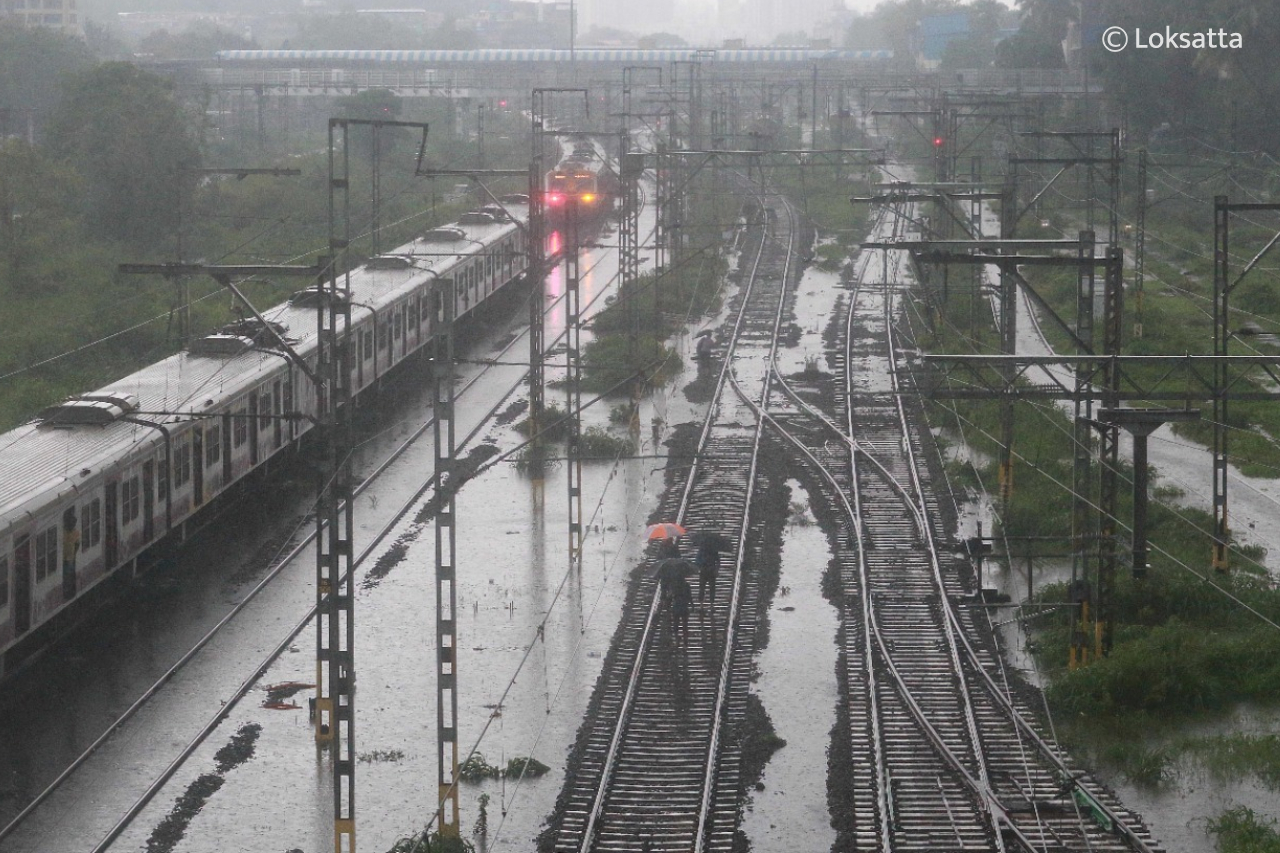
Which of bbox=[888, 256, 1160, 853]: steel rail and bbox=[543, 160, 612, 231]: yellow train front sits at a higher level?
bbox=[543, 160, 612, 231]: yellow train front

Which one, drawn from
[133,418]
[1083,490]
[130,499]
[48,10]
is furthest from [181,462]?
[48,10]

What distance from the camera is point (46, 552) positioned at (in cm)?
1449

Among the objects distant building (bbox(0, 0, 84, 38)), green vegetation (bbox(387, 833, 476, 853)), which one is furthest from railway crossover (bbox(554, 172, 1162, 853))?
distant building (bbox(0, 0, 84, 38))

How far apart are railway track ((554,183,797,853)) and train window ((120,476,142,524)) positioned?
4840 millimetres

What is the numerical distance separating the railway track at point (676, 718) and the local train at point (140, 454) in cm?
356

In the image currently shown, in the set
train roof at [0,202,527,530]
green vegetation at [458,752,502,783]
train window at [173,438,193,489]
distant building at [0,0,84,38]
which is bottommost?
green vegetation at [458,752,502,783]

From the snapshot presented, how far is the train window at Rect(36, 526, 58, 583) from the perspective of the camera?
1431 centimetres

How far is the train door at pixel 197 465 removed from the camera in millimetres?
18234

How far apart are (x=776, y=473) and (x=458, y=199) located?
35.1m

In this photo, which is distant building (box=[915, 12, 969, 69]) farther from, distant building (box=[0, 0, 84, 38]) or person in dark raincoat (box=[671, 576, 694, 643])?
person in dark raincoat (box=[671, 576, 694, 643])

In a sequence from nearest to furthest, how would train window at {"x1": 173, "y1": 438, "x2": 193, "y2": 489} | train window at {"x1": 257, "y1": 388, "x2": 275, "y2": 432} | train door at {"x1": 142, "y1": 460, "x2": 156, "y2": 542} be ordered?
train door at {"x1": 142, "y1": 460, "x2": 156, "y2": 542} < train window at {"x1": 173, "y1": 438, "x2": 193, "y2": 489} < train window at {"x1": 257, "y1": 388, "x2": 275, "y2": 432}

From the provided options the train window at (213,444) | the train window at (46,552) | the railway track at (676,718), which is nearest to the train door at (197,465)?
the train window at (213,444)

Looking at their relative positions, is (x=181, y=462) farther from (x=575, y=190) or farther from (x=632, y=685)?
(x=575, y=190)

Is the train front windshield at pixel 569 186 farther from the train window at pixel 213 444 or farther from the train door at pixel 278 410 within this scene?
the train window at pixel 213 444
